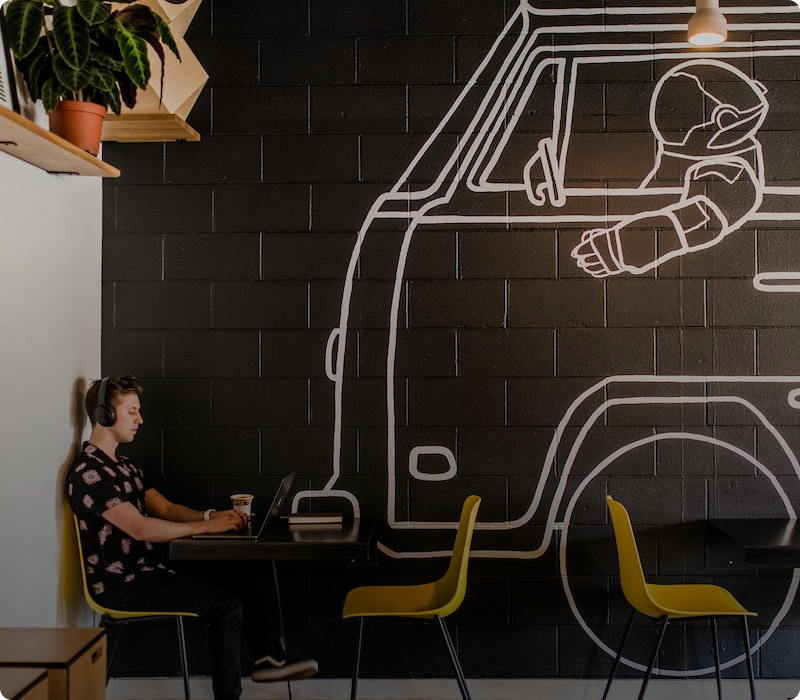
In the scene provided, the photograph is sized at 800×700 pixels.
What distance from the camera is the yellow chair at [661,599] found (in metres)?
3.00

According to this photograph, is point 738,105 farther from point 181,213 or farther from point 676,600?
point 181,213

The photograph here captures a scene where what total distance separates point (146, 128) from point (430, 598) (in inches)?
85.9

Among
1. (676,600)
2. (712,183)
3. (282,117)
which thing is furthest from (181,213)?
(676,600)

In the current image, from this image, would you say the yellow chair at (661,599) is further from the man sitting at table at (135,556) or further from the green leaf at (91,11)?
A: the green leaf at (91,11)

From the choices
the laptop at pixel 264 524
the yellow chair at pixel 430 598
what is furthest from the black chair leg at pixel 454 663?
the laptop at pixel 264 524

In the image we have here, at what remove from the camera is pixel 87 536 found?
9.87 feet

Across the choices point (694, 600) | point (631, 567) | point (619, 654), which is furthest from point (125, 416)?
point (694, 600)

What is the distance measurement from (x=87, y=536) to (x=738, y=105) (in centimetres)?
311

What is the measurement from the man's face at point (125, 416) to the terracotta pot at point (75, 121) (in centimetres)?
92

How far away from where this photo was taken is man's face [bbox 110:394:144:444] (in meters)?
3.12

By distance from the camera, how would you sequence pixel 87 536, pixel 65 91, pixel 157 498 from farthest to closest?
pixel 157 498 → pixel 87 536 → pixel 65 91

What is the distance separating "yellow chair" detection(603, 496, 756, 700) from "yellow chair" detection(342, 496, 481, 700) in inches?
22.1

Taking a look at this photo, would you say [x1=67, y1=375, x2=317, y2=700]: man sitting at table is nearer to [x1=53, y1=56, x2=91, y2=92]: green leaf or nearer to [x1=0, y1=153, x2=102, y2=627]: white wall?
[x1=0, y1=153, x2=102, y2=627]: white wall

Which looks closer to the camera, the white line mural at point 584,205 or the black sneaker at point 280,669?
the black sneaker at point 280,669
